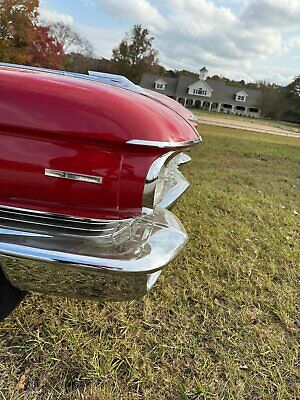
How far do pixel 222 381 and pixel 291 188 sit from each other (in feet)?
13.9

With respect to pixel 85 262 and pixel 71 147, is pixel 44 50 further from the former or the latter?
pixel 85 262

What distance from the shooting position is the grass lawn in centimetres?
162

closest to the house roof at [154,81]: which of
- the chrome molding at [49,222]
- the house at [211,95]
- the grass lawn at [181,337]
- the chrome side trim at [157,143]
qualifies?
the house at [211,95]

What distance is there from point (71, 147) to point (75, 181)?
13cm

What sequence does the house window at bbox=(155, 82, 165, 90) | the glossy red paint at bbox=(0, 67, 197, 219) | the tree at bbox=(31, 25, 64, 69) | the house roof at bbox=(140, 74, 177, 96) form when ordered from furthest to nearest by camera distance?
1. the house window at bbox=(155, 82, 165, 90)
2. the house roof at bbox=(140, 74, 177, 96)
3. the tree at bbox=(31, 25, 64, 69)
4. the glossy red paint at bbox=(0, 67, 197, 219)

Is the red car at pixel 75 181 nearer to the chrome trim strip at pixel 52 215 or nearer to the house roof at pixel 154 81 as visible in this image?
the chrome trim strip at pixel 52 215

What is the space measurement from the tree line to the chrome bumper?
24601 millimetres

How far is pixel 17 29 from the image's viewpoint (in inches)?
898

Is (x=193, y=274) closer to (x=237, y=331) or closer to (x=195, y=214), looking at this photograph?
(x=237, y=331)

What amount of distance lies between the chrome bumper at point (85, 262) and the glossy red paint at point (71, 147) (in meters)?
0.13

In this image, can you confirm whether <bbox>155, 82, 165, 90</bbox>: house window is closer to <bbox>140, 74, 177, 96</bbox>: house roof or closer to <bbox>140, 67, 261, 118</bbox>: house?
<bbox>140, 67, 261, 118</bbox>: house

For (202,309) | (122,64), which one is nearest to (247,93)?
(122,64)

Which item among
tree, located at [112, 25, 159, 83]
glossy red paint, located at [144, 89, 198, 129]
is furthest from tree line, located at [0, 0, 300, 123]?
glossy red paint, located at [144, 89, 198, 129]

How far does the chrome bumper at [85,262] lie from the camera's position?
1.29 metres
